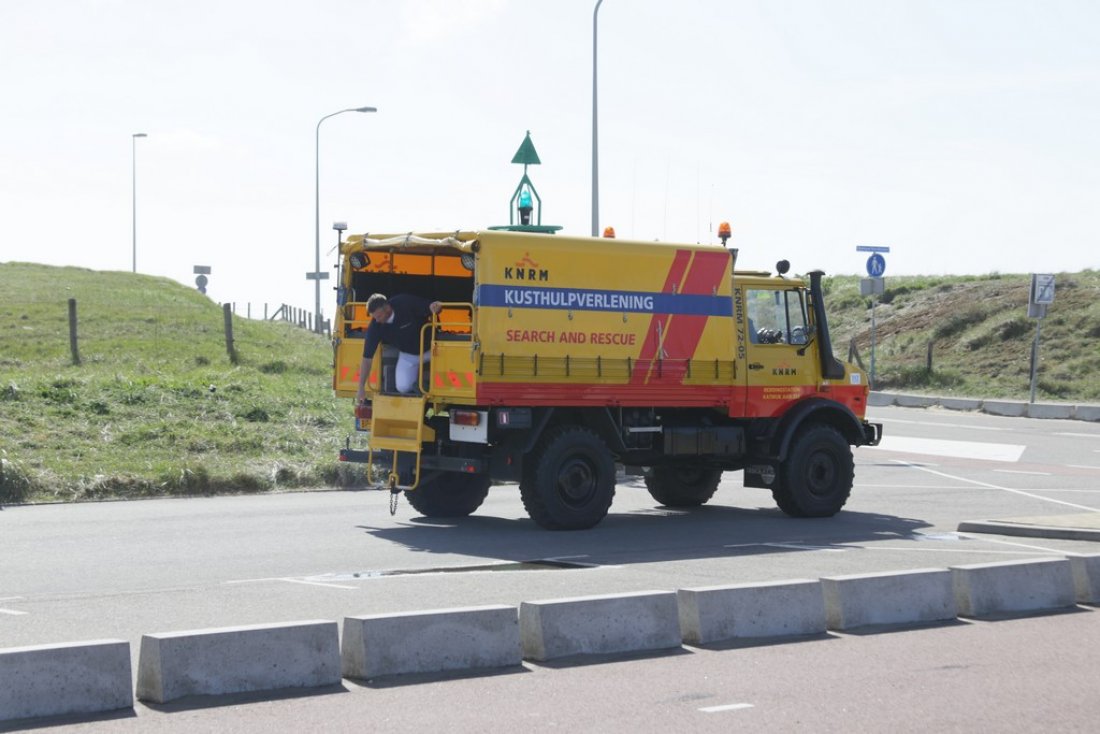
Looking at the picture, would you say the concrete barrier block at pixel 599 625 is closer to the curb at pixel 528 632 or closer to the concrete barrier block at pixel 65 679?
the curb at pixel 528 632

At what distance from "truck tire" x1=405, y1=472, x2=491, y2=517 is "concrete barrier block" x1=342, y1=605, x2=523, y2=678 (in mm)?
8028

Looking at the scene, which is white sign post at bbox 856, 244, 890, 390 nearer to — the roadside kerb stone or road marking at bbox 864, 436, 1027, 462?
the roadside kerb stone

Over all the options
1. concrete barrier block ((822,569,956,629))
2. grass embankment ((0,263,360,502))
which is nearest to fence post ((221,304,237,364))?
grass embankment ((0,263,360,502))

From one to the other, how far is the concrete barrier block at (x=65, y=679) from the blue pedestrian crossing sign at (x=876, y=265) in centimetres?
3264

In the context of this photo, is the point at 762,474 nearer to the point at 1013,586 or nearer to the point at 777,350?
the point at 777,350

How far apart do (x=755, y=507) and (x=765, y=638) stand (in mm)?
9311

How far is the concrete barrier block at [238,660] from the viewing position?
7801mm

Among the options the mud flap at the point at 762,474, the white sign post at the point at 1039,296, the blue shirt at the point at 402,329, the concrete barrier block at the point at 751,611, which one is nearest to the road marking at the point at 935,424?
the white sign post at the point at 1039,296

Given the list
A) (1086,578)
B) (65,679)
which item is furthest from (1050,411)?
(65,679)

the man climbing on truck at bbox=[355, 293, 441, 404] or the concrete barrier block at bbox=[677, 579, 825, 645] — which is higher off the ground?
the man climbing on truck at bbox=[355, 293, 441, 404]

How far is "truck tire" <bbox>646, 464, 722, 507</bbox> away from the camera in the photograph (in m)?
18.6

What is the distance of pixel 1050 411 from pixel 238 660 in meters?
31.2

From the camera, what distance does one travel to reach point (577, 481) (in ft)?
51.7

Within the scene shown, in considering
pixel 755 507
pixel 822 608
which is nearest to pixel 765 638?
pixel 822 608
